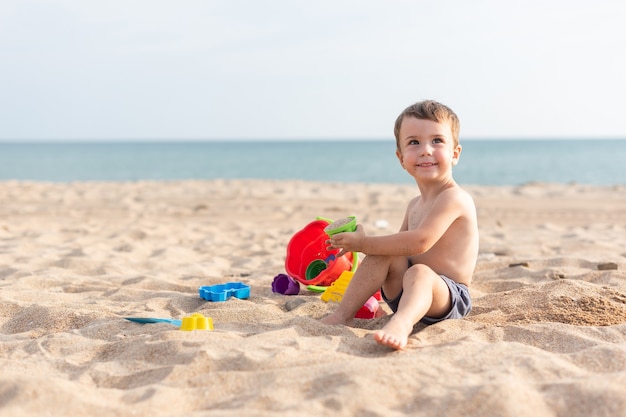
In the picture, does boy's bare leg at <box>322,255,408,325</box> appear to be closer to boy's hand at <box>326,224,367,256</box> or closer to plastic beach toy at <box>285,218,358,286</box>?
boy's hand at <box>326,224,367,256</box>

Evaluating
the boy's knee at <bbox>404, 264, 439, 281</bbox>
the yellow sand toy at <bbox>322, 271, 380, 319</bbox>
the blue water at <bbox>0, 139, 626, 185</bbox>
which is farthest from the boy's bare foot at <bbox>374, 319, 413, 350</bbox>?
the blue water at <bbox>0, 139, 626, 185</bbox>

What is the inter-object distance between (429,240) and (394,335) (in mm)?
575

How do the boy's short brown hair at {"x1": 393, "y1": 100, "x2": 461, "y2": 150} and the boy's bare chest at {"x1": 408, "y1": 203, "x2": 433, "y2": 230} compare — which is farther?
the boy's bare chest at {"x1": 408, "y1": 203, "x2": 433, "y2": 230}

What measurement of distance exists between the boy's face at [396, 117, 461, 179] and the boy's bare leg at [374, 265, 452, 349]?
0.48 metres

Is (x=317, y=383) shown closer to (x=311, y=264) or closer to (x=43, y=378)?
(x=43, y=378)

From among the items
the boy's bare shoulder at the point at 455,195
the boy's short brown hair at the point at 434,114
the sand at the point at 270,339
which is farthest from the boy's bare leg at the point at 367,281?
the boy's short brown hair at the point at 434,114

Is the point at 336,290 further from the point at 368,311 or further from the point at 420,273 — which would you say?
the point at 420,273

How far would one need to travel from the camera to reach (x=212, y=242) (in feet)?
18.5

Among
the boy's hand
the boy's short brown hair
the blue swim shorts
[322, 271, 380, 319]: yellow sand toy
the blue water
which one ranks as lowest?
the blue water

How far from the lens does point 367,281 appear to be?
2.81m

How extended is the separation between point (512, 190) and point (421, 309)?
9311 millimetres

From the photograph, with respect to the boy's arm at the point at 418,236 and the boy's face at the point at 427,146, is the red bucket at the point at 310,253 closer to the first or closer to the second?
the boy's arm at the point at 418,236

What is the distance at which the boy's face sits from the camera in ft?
9.16

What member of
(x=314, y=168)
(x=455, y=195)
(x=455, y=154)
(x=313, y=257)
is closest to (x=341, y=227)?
(x=455, y=195)
